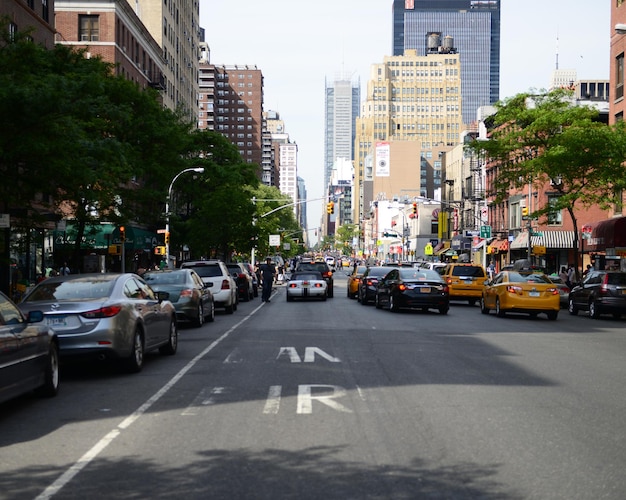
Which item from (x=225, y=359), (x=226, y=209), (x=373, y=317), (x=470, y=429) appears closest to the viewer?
(x=470, y=429)

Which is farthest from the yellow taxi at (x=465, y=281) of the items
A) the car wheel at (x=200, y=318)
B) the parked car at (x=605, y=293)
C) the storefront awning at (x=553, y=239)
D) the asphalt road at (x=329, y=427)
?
the storefront awning at (x=553, y=239)

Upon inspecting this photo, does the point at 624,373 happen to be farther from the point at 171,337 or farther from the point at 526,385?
the point at 171,337

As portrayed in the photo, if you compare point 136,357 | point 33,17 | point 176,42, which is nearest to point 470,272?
point 33,17

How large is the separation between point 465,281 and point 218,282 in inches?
491

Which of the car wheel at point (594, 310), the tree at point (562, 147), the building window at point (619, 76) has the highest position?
the building window at point (619, 76)

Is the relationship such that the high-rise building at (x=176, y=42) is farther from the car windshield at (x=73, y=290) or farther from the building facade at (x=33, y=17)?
the car windshield at (x=73, y=290)

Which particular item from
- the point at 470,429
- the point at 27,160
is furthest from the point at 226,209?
the point at 470,429

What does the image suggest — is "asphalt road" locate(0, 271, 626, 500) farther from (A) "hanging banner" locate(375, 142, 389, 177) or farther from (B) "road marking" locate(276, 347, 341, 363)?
(A) "hanging banner" locate(375, 142, 389, 177)

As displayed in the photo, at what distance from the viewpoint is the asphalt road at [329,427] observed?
6.59m

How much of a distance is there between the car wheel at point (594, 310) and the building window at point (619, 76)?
1891cm

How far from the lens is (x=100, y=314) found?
496 inches

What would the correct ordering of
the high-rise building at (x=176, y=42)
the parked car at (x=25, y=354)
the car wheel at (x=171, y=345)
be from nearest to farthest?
1. the parked car at (x=25, y=354)
2. the car wheel at (x=171, y=345)
3. the high-rise building at (x=176, y=42)

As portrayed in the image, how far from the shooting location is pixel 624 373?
13.8 meters

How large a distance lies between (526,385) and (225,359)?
547 centimetres
